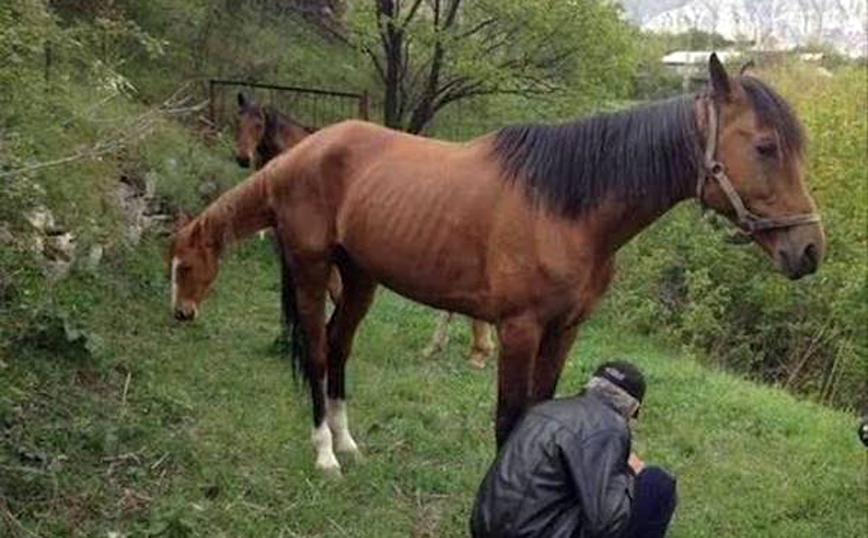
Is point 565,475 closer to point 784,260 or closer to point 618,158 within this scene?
point 784,260

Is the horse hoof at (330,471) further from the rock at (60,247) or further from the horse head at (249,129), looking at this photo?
the horse head at (249,129)

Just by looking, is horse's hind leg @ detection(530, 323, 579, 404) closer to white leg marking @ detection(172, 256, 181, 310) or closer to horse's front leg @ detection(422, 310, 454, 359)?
white leg marking @ detection(172, 256, 181, 310)

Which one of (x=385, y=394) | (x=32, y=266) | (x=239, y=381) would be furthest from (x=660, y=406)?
(x=32, y=266)

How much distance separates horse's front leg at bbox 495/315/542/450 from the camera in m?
4.15

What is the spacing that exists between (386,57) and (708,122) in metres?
10.7

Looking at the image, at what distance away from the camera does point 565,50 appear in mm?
12688

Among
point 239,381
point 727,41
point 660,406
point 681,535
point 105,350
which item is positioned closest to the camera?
point 681,535

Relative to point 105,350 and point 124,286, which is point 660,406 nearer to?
point 105,350

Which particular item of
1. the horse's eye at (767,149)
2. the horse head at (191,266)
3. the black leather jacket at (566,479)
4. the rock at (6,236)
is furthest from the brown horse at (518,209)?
the rock at (6,236)

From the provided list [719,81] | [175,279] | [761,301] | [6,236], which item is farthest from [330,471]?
[761,301]

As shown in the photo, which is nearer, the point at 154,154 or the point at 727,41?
the point at 154,154

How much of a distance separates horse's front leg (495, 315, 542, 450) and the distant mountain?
3041 cm

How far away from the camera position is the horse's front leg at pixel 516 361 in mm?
4152

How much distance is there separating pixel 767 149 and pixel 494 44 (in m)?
9.48
